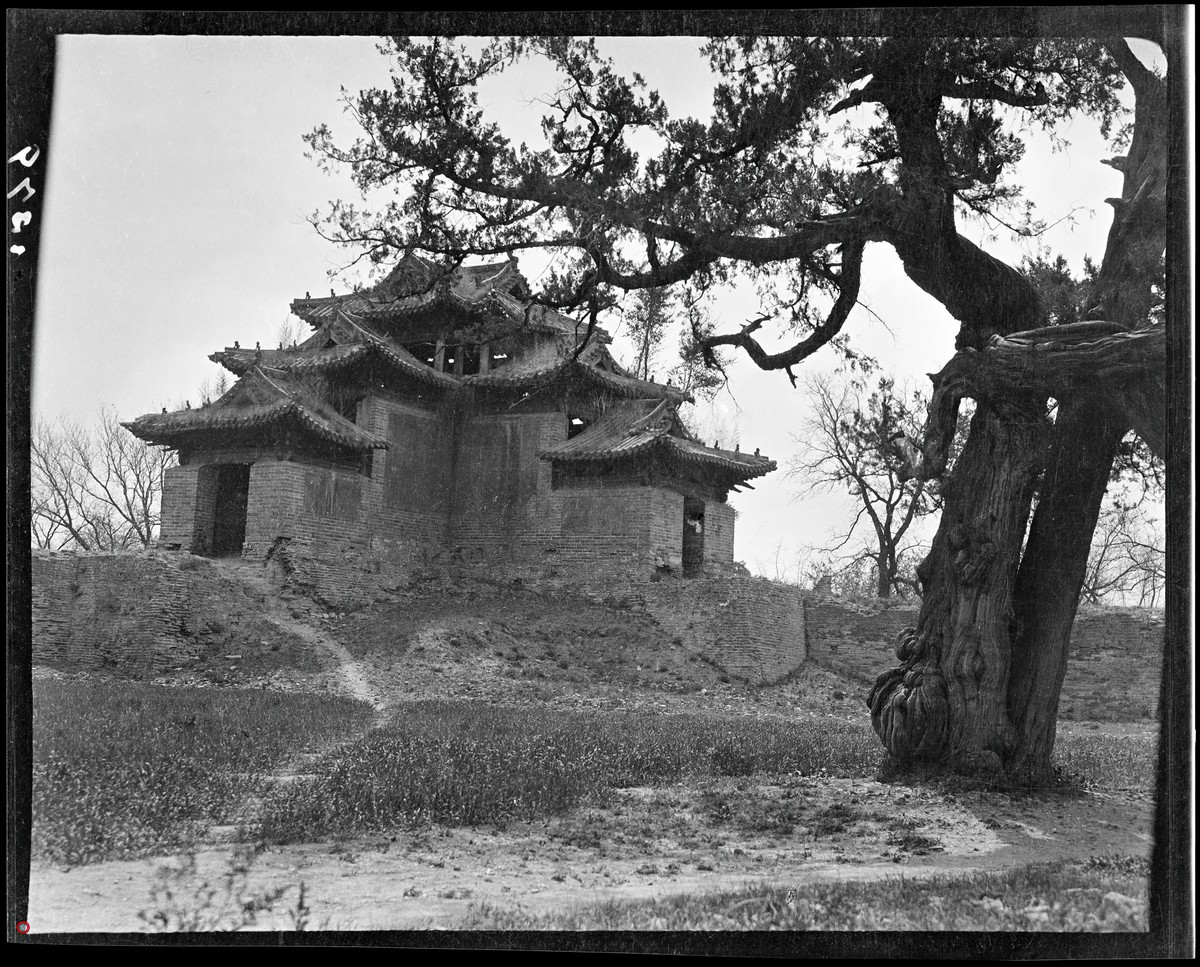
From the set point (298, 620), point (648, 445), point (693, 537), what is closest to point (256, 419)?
point (298, 620)

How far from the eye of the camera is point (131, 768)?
5.17 metres

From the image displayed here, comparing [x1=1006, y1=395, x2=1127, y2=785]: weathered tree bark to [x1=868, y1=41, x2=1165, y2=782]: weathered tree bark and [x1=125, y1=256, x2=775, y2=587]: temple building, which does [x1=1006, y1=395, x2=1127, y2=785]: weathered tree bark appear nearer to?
[x1=868, y1=41, x2=1165, y2=782]: weathered tree bark

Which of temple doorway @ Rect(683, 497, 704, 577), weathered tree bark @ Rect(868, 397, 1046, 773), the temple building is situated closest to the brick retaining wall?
the temple building

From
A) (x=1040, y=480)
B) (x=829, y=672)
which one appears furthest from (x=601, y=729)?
(x=829, y=672)

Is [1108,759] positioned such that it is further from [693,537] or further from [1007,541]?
[693,537]

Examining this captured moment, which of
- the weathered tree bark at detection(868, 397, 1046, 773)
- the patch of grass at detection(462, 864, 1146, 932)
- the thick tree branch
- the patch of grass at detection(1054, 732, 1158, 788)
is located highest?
the thick tree branch

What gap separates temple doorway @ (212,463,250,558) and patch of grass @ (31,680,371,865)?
31.6 ft

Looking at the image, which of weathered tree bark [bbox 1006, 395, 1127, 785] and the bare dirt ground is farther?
weathered tree bark [bbox 1006, 395, 1127, 785]

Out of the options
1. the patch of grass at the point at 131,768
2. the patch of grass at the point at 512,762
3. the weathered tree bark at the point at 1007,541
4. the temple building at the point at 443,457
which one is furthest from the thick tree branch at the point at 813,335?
the temple building at the point at 443,457

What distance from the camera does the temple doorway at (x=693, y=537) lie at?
18391 mm

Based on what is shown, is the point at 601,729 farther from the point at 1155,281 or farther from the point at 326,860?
the point at 1155,281

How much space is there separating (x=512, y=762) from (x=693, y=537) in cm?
1257

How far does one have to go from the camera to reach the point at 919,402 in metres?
9.48

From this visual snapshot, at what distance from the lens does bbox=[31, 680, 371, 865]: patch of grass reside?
14.5 feet
